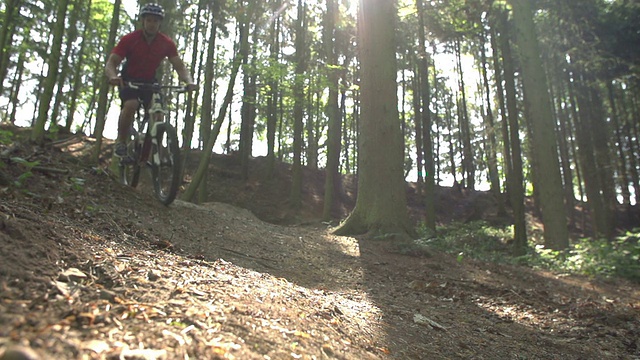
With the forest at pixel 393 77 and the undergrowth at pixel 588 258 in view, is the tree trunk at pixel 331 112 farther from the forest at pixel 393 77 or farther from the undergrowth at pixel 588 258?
the undergrowth at pixel 588 258

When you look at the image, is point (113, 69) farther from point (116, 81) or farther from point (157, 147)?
point (157, 147)

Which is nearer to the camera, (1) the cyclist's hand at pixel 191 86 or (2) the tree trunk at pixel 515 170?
(1) the cyclist's hand at pixel 191 86

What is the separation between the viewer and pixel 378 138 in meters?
7.36

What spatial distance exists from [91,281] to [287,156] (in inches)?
1518

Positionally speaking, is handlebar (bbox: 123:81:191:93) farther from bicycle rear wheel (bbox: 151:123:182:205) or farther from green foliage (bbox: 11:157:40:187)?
green foliage (bbox: 11:157:40:187)

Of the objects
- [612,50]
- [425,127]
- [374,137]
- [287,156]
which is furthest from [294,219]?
[287,156]

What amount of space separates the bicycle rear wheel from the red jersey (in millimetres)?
738

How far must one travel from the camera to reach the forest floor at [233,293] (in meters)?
1.33

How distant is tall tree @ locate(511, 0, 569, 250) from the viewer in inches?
383

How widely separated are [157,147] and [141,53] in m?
1.14

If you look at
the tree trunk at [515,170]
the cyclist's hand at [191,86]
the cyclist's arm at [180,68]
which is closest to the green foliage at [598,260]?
the tree trunk at [515,170]

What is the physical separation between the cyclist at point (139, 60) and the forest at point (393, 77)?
2.91 feet

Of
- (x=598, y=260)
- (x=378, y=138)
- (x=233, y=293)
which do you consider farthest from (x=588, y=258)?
(x=233, y=293)

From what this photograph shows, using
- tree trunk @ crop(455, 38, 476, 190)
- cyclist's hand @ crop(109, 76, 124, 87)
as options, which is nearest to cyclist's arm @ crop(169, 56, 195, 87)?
cyclist's hand @ crop(109, 76, 124, 87)
